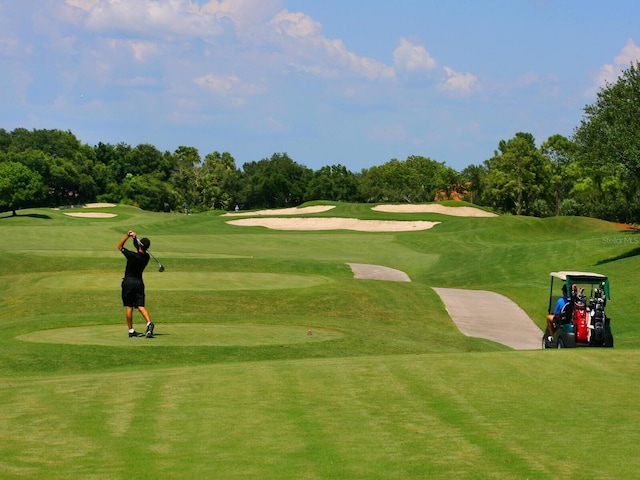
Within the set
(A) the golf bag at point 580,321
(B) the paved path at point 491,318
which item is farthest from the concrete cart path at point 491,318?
(A) the golf bag at point 580,321

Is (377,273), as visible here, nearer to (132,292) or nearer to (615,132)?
(615,132)

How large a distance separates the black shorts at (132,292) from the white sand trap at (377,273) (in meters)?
25.1

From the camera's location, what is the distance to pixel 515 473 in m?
8.70

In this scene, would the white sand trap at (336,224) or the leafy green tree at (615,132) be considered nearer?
the leafy green tree at (615,132)

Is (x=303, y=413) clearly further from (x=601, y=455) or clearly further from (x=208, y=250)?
→ (x=208, y=250)

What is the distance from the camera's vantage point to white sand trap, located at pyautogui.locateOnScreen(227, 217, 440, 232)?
8762 cm

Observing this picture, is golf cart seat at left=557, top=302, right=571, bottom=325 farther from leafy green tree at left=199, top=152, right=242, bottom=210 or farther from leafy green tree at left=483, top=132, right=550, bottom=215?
leafy green tree at left=199, top=152, right=242, bottom=210

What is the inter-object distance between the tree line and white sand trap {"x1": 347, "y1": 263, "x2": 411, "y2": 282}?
5355 centimetres

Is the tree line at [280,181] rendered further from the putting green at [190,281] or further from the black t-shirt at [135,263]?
the black t-shirt at [135,263]

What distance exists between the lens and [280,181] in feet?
537

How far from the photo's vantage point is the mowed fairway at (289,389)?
927cm

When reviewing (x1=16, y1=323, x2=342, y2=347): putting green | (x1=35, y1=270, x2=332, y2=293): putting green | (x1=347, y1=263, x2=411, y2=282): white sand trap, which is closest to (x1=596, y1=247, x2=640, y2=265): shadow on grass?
(x1=347, y1=263, x2=411, y2=282): white sand trap

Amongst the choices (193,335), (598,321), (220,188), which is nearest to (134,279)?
(193,335)

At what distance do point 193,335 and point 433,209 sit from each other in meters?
87.6
